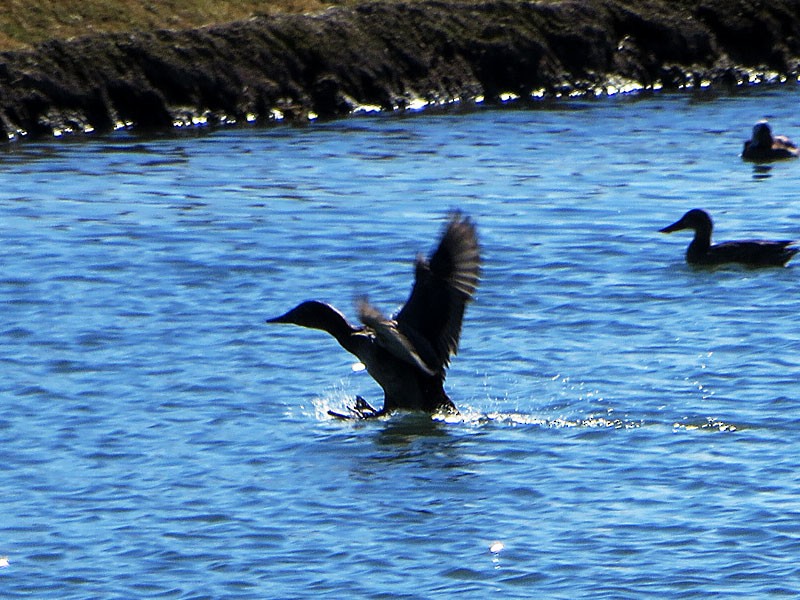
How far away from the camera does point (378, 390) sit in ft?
36.3

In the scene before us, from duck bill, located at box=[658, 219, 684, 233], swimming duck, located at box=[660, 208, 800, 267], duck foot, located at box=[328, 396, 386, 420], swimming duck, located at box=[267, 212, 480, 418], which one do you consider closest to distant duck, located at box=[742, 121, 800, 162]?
duck bill, located at box=[658, 219, 684, 233]

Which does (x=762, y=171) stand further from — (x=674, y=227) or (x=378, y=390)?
(x=378, y=390)

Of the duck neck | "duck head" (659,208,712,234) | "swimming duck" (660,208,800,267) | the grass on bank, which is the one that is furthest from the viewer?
the grass on bank

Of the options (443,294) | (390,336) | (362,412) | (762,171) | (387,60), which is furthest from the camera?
(387,60)

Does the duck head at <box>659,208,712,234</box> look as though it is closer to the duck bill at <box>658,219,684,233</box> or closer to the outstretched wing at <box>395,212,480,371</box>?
the duck bill at <box>658,219,684,233</box>

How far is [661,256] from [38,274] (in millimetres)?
5198

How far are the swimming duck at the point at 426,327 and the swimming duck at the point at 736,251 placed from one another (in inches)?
172

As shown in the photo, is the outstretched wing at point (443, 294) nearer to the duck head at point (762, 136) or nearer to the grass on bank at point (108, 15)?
the duck head at point (762, 136)

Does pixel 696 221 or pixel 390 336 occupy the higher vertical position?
pixel 390 336

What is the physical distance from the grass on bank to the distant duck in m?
7.81

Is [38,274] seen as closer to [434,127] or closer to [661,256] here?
[661,256]

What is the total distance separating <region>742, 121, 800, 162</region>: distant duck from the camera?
18.4 m

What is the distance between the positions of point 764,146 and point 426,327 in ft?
30.9

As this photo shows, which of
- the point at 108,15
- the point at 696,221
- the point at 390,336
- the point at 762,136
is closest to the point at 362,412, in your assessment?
the point at 390,336
